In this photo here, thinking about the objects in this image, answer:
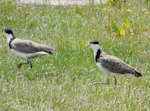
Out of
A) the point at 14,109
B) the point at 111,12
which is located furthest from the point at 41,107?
the point at 111,12

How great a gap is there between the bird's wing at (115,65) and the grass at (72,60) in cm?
24

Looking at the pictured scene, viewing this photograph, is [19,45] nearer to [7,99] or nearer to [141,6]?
[7,99]

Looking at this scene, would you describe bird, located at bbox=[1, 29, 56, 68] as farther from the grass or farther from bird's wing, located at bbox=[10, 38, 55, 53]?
the grass

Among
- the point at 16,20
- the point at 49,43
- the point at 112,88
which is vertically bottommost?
the point at 112,88

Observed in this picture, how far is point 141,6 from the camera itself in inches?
440

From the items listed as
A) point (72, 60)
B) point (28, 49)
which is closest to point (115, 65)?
point (72, 60)

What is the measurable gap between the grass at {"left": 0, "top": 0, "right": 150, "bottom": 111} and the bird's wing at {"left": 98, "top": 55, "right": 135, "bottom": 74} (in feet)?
0.80

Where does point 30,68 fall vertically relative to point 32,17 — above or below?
below

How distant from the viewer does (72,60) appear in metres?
7.44

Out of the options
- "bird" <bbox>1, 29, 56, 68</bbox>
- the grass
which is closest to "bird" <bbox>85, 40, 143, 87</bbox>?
the grass

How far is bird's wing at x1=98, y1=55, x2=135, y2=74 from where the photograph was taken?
21.6 ft

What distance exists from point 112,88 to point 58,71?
1.40 m

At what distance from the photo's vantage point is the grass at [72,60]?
5.31 metres

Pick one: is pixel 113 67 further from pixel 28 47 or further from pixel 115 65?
pixel 28 47
